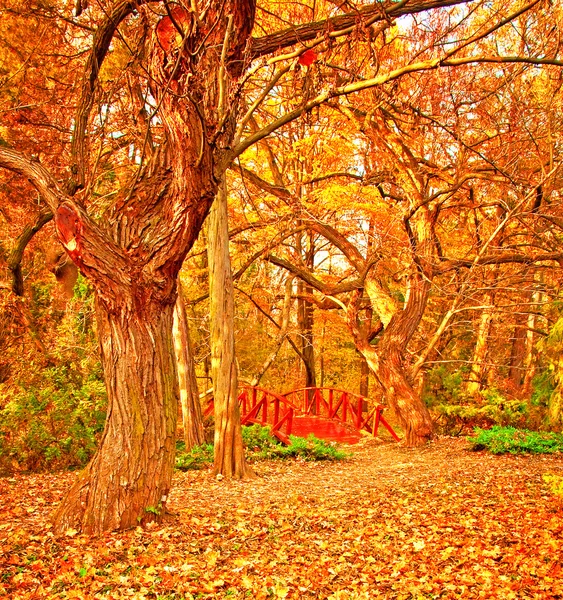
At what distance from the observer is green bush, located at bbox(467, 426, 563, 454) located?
29.5 feet

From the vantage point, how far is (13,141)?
24.8 ft

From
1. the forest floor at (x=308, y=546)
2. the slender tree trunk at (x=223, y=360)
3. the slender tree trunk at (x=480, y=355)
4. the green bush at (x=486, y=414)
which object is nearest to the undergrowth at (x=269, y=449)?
the slender tree trunk at (x=223, y=360)

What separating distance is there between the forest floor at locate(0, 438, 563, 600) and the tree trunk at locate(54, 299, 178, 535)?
18cm

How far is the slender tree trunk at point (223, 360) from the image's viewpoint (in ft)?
25.2

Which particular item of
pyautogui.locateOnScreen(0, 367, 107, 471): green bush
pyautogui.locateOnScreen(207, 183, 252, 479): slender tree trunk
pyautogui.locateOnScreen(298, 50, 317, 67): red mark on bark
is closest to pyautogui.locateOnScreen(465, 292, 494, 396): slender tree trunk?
pyautogui.locateOnScreen(207, 183, 252, 479): slender tree trunk

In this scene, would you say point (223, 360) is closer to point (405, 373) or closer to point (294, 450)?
point (294, 450)

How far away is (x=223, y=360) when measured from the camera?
25.3 feet

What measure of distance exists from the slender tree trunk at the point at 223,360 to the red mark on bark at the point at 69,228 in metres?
3.83

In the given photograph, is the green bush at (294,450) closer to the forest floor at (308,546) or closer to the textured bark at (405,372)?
the textured bark at (405,372)

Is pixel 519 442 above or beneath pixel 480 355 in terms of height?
beneath

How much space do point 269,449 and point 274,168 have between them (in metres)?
5.97

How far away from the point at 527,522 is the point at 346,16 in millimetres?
4542

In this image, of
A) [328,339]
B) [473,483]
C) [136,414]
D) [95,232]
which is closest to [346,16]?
[95,232]

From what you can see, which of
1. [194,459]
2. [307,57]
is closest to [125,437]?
[307,57]
